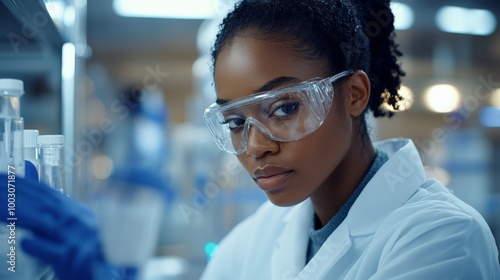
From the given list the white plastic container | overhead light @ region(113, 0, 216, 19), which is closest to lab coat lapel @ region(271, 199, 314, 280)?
the white plastic container

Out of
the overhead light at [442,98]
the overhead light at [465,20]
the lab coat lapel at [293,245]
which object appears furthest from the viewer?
the overhead light at [442,98]

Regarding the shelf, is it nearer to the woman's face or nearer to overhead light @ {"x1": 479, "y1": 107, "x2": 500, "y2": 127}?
the woman's face

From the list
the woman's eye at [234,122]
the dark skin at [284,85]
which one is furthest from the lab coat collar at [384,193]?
the woman's eye at [234,122]

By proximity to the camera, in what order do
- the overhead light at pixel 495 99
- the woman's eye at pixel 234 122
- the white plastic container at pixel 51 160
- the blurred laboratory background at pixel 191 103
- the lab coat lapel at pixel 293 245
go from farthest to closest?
the overhead light at pixel 495 99 < the blurred laboratory background at pixel 191 103 < the lab coat lapel at pixel 293 245 < the woman's eye at pixel 234 122 < the white plastic container at pixel 51 160

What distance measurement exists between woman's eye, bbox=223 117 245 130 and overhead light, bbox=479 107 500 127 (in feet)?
11.0

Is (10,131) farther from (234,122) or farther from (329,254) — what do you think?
(329,254)

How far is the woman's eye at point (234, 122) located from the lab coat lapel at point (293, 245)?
15.3 inches

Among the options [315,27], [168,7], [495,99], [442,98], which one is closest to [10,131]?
[315,27]

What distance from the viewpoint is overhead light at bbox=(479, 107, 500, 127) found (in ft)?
12.7

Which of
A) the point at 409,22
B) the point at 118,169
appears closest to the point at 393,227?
the point at 409,22

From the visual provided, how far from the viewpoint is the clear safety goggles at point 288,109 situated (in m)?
1.02

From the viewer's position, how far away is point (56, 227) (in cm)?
99

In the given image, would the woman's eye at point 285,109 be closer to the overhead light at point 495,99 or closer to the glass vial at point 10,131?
the glass vial at point 10,131

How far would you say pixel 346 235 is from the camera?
1.16m
